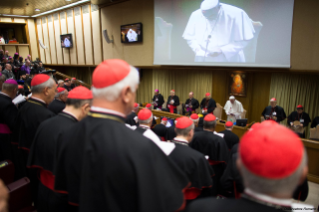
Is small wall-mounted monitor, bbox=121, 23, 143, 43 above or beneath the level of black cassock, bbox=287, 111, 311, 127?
above

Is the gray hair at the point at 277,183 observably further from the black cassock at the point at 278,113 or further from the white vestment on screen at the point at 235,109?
the white vestment on screen at the point at 235,109

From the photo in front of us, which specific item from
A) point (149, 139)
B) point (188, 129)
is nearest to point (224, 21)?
point (188, 129)

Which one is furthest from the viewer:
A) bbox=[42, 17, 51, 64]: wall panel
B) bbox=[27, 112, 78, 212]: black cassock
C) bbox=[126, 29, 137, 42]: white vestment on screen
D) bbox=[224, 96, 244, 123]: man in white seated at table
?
bbox=[42, 17, 51, 64]: wall panel

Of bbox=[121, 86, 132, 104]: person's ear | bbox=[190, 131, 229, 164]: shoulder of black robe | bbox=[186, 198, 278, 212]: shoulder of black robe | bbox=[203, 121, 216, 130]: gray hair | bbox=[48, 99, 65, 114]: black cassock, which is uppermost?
bbox=[121, 86, 132, 104]: person's ear

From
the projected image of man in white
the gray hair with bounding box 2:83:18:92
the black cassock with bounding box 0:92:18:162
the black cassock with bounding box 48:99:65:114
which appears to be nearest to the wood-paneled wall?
the projected image of man in white

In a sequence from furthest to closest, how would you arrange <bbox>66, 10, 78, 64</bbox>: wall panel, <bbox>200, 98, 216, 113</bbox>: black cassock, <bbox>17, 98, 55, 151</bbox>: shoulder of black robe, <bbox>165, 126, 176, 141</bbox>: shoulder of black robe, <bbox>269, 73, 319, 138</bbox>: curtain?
<bbox>66, 10, 78, 64</bbox>: wall panel, <bbox>200, 98, 216, 113</bbox>: black cassock, <bbox>269, 73, 319, 138</bbox>: curtain, <bbox>165, 126, 176, 141</bbox>: shoulder of black robe, <bbox>17, 98, 55, 151</bbox>: shoulder of black robe

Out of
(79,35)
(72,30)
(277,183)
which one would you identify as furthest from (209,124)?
(72,30)

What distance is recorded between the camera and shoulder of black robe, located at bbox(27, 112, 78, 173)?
1772mm

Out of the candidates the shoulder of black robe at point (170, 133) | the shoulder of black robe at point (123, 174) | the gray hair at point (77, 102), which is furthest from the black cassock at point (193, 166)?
the shoulder of black robe at point (170, 133)

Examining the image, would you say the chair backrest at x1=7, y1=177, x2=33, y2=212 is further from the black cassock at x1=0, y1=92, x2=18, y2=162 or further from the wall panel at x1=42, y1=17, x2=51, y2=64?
the wall panel at x1=42, y1=17, x2=51, y2=64

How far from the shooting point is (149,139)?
0.97m

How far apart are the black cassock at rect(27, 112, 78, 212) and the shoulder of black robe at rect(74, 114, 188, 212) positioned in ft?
3.20

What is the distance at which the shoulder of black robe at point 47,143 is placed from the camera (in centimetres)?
177

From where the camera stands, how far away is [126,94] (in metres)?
0.99
